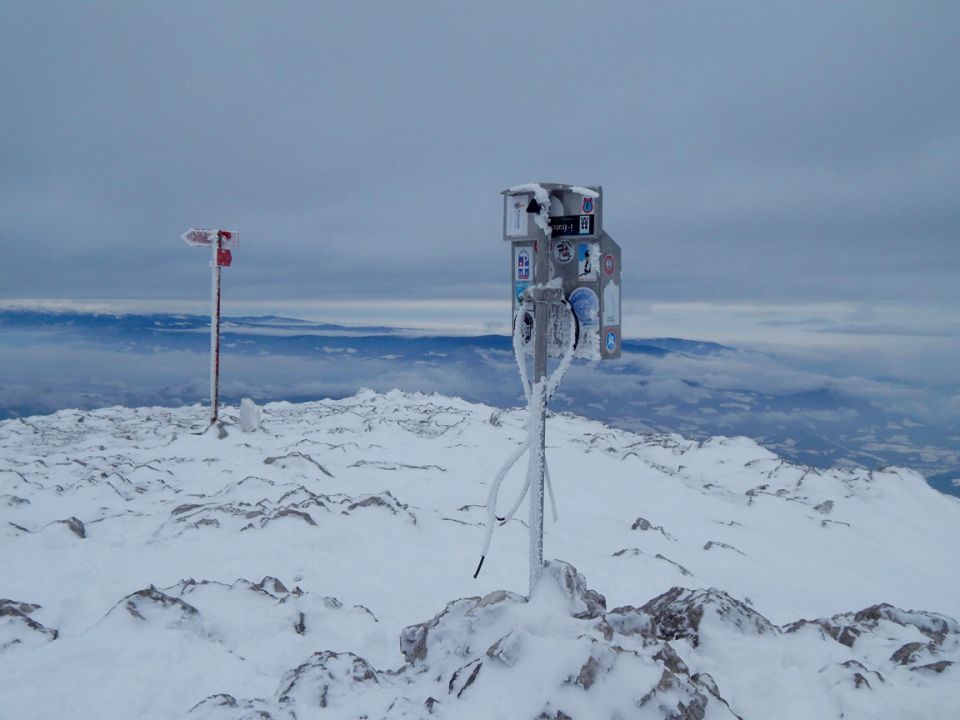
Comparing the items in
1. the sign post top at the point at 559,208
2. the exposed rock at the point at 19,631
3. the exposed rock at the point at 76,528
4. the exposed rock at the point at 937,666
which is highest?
the sign post top at the point at 559,208

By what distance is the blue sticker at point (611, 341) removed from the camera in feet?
20.1

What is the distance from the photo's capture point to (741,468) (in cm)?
2153

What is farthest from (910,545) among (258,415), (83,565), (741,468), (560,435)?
(258,415)

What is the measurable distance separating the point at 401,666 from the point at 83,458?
16.7m

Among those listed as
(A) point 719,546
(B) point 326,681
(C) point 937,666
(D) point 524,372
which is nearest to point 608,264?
(D) point 524,372

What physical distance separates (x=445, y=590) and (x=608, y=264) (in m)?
4.81

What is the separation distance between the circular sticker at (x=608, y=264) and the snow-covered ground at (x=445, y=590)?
3.07 meters

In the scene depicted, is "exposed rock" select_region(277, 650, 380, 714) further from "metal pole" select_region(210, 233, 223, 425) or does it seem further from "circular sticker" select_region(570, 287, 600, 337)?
"metal pole" select_region(210, 233, 223, 425)

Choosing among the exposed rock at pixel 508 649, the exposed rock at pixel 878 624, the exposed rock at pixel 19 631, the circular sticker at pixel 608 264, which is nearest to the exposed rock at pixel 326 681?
the exposed rock at pixel 508 649

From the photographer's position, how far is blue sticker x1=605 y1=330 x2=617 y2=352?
6113 mm

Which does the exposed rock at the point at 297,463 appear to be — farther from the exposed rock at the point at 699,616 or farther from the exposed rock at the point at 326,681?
the exposed rock at the point at 699,616

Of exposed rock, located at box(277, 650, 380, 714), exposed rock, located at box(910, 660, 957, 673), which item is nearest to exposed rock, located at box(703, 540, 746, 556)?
exposed rock, located at box(910, 660, 957, 673)

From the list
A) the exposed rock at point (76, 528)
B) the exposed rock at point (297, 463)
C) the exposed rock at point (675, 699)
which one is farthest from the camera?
the exposed rock at point (297, 463)

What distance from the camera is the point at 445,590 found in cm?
810
